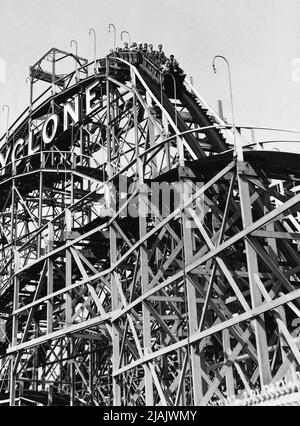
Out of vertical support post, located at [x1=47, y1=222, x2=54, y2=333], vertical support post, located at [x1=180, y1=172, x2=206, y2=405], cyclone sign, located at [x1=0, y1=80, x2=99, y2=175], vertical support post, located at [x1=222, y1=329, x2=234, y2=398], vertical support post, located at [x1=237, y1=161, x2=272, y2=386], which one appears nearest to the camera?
vertical support post, located at [x1=237, y1=161, x2=272, y2=386]

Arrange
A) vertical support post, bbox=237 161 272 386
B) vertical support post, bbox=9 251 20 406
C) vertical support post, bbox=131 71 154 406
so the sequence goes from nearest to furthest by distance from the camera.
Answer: vertical support post, bbox=237 161 272 386 → vertical support post, bbox=131 71 154 406 → vertical support post, bbox=9 251 20 406

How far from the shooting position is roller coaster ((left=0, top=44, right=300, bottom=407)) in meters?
13.9

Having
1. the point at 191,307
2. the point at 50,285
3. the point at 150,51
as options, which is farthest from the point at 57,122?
the point at 191,307

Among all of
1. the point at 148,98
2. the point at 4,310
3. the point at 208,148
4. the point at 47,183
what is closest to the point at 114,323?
the point at 208,148

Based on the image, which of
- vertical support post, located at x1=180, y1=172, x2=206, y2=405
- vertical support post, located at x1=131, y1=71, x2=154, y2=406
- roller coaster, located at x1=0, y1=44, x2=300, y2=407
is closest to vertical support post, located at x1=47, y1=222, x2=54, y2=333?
roller coaster, located at x1=0, y1=44, x2=300, y2=407

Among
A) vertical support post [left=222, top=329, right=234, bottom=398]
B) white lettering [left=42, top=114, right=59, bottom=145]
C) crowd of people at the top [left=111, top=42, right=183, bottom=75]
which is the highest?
crowd of people at the top [left=111, top=42, right=183, bottom=75]

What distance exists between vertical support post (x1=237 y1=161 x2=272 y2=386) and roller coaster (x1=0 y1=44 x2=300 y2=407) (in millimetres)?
21

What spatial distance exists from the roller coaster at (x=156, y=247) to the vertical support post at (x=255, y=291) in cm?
2

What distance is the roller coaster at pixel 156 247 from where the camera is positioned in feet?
45.5

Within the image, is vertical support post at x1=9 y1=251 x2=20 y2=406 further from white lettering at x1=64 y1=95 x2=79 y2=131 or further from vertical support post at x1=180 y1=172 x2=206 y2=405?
vertical support post at x1=180 y1=172 x2=206 y2=405

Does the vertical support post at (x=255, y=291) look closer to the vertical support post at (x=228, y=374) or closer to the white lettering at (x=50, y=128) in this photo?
the vertical support post at (x=228, y=374)

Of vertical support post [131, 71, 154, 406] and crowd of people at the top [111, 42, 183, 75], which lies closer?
vertical support post [131, 71, 154, 406]

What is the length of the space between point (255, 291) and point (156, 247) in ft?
15.5
